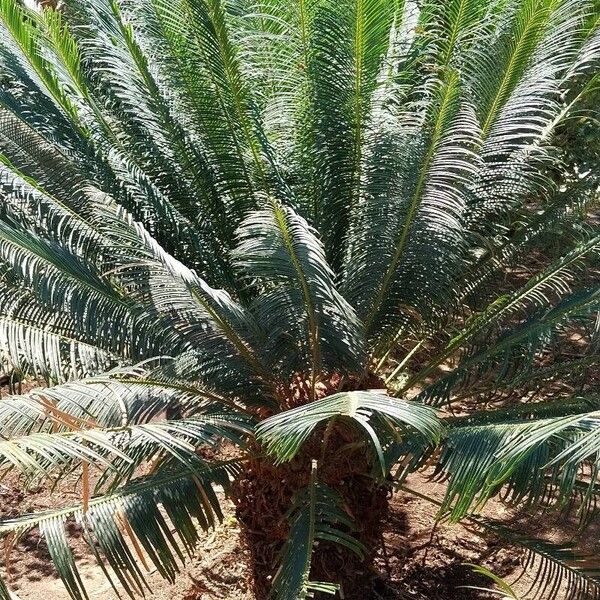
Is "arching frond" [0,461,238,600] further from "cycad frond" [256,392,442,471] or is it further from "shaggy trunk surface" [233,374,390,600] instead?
"cycad frond" [256,392,442,471]

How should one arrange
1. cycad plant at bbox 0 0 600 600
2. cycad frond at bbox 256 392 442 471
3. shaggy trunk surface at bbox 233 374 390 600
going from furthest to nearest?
shaggy trunk surface at bbox 233 374 390 600
cycad plant at bbox 0 0 600 600
cycad frond at bbox 256 392 442 471

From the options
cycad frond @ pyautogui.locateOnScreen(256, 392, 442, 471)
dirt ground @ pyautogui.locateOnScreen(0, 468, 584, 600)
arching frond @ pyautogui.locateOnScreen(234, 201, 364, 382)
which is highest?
arching frond @ pyautogui.locateOnScreen(234, 201, 364, 382)

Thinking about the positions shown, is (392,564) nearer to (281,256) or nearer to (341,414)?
(281,256)

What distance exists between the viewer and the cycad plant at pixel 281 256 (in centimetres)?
347

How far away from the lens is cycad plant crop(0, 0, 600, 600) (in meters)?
3.47

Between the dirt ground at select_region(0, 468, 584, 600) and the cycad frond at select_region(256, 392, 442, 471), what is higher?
the cycad frond at select_region(256, 392, 442, 471)

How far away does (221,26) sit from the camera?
4.05 meters

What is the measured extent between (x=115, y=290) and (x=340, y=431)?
3.76 ft

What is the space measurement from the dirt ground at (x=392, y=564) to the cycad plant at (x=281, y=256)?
0.55 meters

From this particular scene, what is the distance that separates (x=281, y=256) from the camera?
11.7 ft

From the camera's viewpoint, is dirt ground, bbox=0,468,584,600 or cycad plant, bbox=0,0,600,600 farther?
dirt ground, bbox=0,468,584,600

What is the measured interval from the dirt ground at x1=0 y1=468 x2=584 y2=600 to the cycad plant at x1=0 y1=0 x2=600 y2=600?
548mm

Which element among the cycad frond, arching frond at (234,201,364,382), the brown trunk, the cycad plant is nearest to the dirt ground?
the brown trunk

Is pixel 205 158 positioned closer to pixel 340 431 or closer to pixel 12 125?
pixel 12 125
